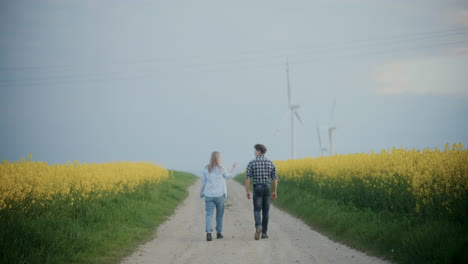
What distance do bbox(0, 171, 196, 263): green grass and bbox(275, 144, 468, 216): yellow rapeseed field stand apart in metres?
7.21

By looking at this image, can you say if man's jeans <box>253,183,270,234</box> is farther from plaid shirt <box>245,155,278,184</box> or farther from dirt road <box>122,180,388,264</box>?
dirt road <box>122,180,388,264</box>

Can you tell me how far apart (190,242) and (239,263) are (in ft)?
11.2

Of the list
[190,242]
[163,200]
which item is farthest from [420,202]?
[163,200]

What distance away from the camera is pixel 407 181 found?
12070 millimetres

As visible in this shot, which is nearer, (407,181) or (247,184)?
(407,181)

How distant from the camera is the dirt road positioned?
33.0ft

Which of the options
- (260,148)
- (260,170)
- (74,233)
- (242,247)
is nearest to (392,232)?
(242,247)

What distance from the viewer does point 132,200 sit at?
57.8ft

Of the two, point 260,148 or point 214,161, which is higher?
point 260,148

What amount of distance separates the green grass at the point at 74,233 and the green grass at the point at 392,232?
232 inches

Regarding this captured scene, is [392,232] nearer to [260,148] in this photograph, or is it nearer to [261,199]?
[261,199]

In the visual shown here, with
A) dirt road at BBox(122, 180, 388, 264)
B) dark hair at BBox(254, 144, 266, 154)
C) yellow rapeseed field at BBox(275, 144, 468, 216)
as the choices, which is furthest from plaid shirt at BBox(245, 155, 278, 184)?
yellow rapeseed field at BBox(275, 144, 468, 216)

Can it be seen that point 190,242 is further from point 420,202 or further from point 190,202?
point 190,202

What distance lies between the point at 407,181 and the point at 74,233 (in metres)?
8.85
